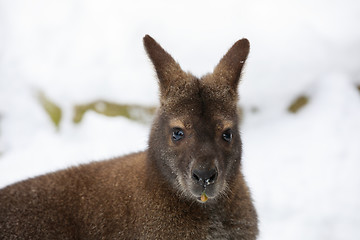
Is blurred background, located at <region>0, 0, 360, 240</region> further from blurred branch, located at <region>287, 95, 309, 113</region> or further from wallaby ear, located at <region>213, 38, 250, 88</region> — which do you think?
wallaby ear, located at <region>213, 38, 250, 88</region>

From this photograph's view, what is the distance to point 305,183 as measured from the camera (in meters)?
7.53

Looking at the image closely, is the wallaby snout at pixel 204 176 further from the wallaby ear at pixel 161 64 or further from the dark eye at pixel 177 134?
the wallaby ear at pixel 161 64

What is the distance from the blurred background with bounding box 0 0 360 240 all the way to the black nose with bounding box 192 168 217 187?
3211mm

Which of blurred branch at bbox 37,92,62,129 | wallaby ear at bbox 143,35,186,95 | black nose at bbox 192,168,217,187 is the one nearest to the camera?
black nose at bbox 192,168,217,187

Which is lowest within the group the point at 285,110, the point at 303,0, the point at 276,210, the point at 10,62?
the point at 10,62

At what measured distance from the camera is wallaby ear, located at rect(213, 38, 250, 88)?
507 centimetres

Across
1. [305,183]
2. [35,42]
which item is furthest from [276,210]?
[35,42]

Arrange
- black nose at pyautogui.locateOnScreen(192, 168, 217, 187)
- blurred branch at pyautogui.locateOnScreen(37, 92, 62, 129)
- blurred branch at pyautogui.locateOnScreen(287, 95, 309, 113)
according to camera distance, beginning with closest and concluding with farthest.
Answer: black nose at pyautogui.locateOnScreen(192, 168, 217, 187) → blurred branch at pyautogui.locateOnScreen(287, 95, 309, 113) → blurred branch at pyautogui.locateOnScreen(37, 92, 62, 129)

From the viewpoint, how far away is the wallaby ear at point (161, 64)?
491 centimetres

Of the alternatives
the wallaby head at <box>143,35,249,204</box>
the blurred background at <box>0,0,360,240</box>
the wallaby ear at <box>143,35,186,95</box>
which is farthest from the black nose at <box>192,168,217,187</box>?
the blurred background at <box>0,0,360,240</box>

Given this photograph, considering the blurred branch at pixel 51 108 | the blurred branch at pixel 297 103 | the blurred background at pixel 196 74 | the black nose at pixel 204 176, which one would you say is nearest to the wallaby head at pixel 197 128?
the black nose at pixel 204 176

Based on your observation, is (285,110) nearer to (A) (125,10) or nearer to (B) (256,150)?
(B) (256,150)

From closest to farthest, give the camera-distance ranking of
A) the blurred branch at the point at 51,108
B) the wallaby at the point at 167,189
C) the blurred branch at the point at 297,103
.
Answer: the wallaby at the point at 167,189 < the blurred branch at the point at 297,103 < the blurred branch at the point at 51,108

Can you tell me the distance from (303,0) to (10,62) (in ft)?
18.7
